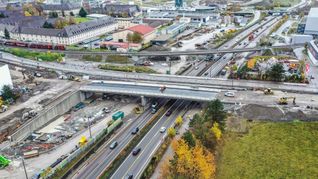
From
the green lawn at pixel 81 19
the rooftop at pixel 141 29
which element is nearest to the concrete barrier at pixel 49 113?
the rooftop at pixel 141 29

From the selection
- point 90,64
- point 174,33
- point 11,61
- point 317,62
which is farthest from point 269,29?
point 11,61

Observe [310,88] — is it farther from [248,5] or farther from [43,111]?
[248,5]

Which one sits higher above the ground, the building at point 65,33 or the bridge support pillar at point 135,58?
the building at point 65,33

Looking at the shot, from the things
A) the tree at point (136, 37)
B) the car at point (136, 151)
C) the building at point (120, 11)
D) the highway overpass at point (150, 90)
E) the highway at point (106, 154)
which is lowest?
the highway at point (106, 154)

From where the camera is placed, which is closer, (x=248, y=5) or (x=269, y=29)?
(x=269, y=29)

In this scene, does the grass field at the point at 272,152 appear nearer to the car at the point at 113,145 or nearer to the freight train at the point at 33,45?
the car at the point at 113,145

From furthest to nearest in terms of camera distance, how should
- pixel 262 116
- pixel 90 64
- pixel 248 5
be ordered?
pixel 248 5 < pixel 90 64 < pixel 262 116

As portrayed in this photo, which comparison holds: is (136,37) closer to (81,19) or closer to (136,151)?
(81,19)

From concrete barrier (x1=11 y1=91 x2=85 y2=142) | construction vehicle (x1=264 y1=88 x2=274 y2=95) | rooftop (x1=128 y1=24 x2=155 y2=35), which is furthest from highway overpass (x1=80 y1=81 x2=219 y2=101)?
rooftop (x1=128 y1=24 x2=155 y2=35)

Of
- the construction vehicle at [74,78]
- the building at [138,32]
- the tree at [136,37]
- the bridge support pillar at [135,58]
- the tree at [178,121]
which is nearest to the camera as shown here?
the tree at [178,121]
